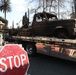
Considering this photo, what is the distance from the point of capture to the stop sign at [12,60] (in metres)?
2.66

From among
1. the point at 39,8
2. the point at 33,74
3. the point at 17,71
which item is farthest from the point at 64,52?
the point at 39,8

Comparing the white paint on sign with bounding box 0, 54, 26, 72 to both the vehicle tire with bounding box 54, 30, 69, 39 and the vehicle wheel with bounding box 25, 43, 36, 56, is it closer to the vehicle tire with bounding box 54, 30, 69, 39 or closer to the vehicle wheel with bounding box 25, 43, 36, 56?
the vehicle tire with bounding box 54, 30, 69, 39

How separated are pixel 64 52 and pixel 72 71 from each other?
1316 millimetres

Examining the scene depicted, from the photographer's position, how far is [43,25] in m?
11.7

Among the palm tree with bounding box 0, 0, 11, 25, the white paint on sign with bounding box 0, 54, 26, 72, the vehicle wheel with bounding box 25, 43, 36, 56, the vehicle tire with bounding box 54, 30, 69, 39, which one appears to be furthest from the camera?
the palm tree with bounding box 0, 0, 11, 25

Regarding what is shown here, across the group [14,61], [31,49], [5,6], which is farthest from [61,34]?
[5,6]

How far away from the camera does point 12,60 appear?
277 centimetres

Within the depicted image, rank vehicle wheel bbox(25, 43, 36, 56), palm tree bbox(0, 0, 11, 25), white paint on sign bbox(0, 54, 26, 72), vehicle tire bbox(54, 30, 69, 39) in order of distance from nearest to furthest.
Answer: white paint on sign bbox(0, 54, 26, 72) → vehicle tire bbox(54, 30, 69, 39) → vehicle wheel bbox(25, 43, 36, 56) → palm tree bbox(0, 0, 11, 25)

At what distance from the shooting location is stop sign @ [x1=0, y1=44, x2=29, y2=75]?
2656 mm

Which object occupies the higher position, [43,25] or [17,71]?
[43,25]

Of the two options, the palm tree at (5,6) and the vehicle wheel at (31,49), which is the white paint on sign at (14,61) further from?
the palm tree at (5,6)

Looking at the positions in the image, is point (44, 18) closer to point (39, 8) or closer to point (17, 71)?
point (17, 71)

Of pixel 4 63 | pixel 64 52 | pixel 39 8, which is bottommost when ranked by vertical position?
pixel 64 52

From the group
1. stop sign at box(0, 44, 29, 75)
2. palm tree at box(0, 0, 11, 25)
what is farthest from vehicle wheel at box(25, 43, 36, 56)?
palm tree at box(0, 0, 11, 25)
